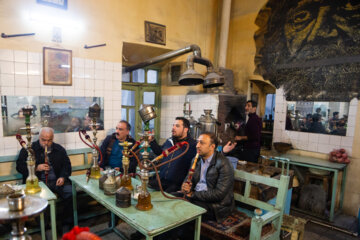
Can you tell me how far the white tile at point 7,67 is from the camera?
3.27 metres

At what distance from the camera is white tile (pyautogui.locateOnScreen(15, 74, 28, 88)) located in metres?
3.39

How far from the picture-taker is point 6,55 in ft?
10.8

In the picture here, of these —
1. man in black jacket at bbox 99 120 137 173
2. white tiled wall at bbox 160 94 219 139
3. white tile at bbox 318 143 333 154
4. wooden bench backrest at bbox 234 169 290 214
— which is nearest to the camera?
wooden bench backrest at bbox 234 169 290 214

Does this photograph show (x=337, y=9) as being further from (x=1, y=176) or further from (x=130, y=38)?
(x=1, y=176)

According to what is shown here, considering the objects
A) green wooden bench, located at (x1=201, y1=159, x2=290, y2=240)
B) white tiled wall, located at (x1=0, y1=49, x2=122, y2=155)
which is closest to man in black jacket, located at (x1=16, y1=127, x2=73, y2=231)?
white tiled wall, located at (x1=0, y1=49, x2=122, y2=155)

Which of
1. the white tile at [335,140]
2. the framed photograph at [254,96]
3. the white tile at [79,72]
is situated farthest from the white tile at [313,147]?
the white tile at [79,72]

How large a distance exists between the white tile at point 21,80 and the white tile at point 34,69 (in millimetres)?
104

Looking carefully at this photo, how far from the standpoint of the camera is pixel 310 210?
4164 mm

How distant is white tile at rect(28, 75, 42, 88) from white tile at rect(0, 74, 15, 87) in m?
0.20

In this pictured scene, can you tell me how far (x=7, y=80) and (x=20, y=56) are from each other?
38 centimetres

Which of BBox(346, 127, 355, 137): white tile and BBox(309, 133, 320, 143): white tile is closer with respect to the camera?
BBox(346, 127, 355, 137): white tile

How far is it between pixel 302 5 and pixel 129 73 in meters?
3.81

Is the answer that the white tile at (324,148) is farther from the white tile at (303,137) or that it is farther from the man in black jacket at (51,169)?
the man in black jacket at (51,169)

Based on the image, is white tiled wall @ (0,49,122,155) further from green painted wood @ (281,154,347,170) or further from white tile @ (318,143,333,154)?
white tile @ (318,143,333,154)
